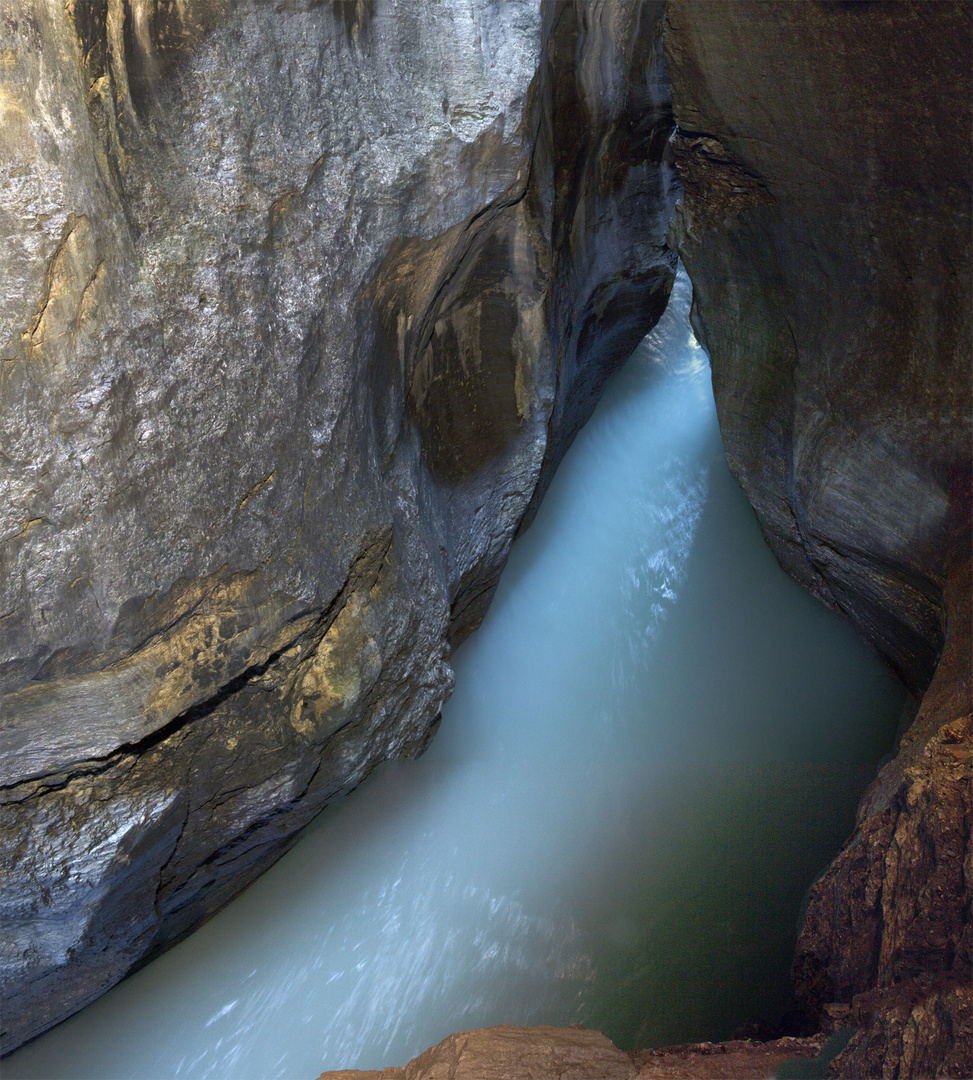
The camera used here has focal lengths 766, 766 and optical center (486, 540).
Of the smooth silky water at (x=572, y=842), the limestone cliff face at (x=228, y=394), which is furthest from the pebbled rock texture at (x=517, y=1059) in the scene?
the limestone cliff face at (x=228, y=394)

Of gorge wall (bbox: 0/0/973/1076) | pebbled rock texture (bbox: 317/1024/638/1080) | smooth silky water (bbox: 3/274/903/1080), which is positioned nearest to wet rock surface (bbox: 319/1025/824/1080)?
pebbled rock texture (bbox: 317/1024/638/1080)

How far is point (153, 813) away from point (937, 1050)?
2028mm

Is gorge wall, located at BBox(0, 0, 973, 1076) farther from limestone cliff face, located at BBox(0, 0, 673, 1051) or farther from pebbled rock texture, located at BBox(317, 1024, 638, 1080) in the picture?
pebbled rock texture, located at BBox(317, 1024, 638, 1080)

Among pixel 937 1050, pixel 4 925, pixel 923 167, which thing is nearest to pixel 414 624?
pixel 4 925

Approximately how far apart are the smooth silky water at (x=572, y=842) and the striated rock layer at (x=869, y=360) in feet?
1.43

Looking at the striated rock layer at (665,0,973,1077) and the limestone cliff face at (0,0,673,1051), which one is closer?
the limestone cliff face at (0,0,673,1051)

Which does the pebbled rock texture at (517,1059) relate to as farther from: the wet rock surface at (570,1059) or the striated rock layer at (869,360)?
the striated rock layer at (869,360)

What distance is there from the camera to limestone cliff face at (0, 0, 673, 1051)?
1.70 meters

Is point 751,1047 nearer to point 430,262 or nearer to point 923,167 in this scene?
point 430,262

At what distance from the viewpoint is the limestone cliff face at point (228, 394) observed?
170cm

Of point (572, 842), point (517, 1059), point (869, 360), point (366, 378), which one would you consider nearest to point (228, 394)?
point (366, 378)

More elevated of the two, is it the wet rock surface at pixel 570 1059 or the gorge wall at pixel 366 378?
the gorge wall at pixel 366 378

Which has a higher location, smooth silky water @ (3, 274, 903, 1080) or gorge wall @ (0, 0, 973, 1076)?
gorge wall @ (0, 0, 973, 1076)

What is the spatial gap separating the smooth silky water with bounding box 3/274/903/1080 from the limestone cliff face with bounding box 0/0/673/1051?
0.25m
